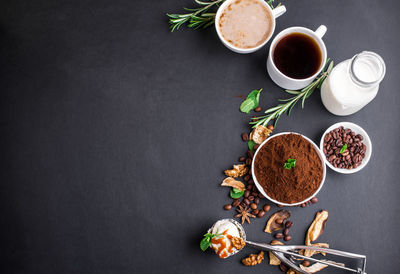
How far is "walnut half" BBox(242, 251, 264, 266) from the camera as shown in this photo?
147 centimetres

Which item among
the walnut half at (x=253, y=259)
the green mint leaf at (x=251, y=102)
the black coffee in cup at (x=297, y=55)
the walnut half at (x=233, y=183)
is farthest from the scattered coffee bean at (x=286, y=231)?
the black coffee in cup at (x=297, y=55)

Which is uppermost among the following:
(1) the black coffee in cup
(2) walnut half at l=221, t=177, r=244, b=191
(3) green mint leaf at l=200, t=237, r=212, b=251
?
(1) the black coffee in cup

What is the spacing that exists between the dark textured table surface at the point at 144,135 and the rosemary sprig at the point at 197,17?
32 mm

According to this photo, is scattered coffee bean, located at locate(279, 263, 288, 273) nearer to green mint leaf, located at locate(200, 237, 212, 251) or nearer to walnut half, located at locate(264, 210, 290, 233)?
walnut half, located at locate(264, 210, 290, 233)

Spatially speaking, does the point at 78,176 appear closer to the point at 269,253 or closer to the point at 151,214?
the point at 151,214

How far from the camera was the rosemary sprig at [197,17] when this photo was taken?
154cm

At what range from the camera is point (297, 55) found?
1455mm

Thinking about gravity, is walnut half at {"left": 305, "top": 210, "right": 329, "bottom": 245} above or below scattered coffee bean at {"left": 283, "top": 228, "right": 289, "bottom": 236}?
above

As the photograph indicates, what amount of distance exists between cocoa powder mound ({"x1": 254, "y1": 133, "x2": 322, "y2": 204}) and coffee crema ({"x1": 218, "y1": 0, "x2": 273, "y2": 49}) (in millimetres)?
391

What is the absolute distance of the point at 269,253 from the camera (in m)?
1.49

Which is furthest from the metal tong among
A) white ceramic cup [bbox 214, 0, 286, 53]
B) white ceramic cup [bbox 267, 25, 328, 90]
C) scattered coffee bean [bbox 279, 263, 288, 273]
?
white ceramic cup [bbox 214, 0, 286, 53]

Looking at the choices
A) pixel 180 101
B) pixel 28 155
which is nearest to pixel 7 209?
pixel 28 155

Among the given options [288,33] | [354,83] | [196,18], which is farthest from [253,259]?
[196,18]

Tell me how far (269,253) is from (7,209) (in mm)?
1073
